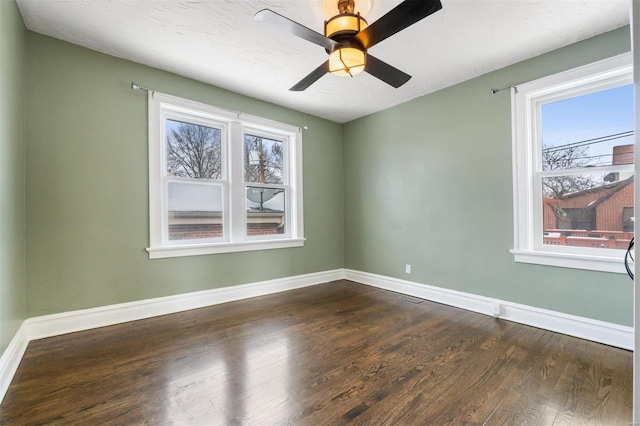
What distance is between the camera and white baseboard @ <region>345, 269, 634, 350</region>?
2396mm

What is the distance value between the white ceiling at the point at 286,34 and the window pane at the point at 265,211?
1.47m

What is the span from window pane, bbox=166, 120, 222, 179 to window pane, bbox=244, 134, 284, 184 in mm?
409

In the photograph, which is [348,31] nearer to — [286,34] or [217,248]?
→ [286,34]

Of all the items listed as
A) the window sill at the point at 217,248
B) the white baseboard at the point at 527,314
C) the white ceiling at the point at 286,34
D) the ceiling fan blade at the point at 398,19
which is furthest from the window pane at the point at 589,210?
the window sill at the point at 217,248

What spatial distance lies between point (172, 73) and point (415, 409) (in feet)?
12.7

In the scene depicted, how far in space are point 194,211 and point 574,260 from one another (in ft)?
13.1

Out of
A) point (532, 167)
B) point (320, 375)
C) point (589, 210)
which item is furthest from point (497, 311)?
point (320, 375)

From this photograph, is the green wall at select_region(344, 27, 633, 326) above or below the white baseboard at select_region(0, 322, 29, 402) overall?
above

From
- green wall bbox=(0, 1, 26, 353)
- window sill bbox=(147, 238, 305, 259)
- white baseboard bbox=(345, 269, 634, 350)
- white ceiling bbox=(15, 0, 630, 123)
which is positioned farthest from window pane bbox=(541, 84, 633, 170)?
green wall bbox=(0, 1, 26, 353)

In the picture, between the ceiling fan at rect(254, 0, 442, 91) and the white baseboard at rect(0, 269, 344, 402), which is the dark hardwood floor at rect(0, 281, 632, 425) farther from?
the ceiling fan at rect(254, 0, 442, 91)

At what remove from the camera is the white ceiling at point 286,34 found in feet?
7.19

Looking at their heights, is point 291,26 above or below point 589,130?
above

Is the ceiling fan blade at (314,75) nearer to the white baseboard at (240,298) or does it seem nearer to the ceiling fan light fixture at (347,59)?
the ceiling fan light fixture at (347,59)

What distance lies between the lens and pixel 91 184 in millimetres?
2787
